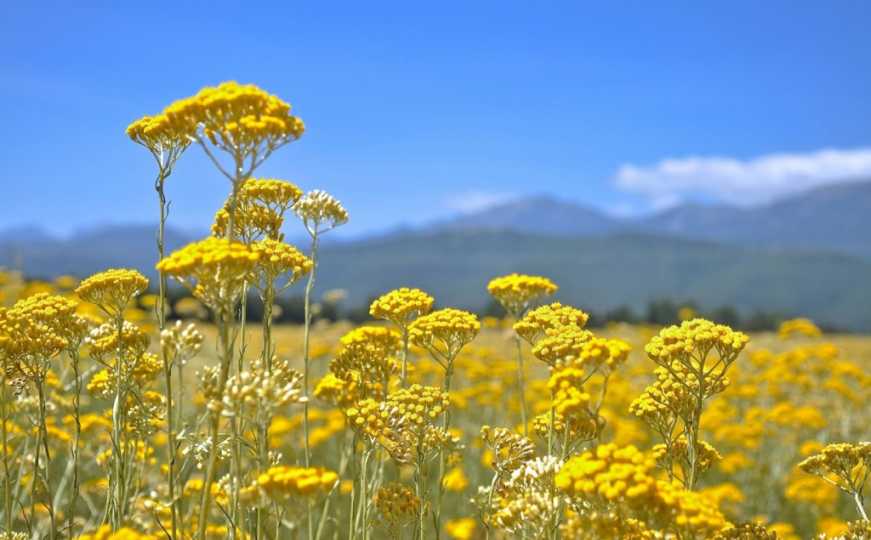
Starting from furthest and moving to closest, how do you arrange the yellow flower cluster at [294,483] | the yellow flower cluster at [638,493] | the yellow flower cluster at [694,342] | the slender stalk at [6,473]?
the yellow flower cluster at [694,342] < the slender stalk at [6,473] < the yellow flower cluster at [294,483] < the yellow flower cluster at [638,493]

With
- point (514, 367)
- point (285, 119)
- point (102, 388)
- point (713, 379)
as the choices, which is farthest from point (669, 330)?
point (514, 367)

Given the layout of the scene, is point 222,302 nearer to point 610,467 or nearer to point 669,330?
point 610,467

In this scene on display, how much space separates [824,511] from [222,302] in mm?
12684

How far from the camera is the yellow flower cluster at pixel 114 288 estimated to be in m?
4.40

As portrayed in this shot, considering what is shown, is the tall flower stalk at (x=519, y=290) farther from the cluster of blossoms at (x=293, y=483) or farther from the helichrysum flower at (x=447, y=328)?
the cluster of blossoms at (x=293, y=483)

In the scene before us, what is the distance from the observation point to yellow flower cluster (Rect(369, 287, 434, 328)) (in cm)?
498

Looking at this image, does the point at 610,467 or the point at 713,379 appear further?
the point at 713,379

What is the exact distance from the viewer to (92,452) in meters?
7.96

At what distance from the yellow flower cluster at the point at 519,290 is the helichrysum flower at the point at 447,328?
0.65 m

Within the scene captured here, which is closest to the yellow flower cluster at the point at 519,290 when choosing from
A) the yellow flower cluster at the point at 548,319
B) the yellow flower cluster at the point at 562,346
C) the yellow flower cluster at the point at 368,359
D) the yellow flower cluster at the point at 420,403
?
the yellow flower cluster at the point at 548,319

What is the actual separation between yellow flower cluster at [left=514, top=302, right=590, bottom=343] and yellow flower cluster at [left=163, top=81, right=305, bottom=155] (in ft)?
6.61

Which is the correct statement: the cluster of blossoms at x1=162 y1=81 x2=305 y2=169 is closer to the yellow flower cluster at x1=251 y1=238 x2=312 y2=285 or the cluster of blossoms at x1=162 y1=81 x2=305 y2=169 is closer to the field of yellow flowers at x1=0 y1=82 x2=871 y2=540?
the field of yellow flowers at x1=0 y1=82 x2=871 y2=540

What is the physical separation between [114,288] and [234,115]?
62.0 inches

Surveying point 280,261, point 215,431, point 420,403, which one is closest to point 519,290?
point 420,403
